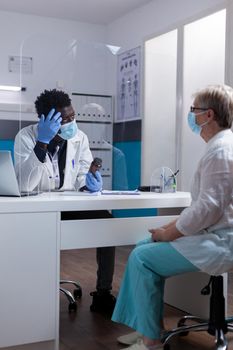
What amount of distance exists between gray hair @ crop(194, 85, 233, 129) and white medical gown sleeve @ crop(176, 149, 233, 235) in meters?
0.20

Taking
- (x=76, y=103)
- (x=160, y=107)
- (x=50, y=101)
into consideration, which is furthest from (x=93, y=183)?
(x=160, y=107)

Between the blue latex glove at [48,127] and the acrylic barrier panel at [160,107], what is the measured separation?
206 centimetres

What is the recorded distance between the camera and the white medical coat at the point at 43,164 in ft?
7.77

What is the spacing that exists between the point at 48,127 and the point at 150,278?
90 cm

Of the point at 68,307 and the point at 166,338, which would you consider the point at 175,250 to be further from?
the point at 68,307

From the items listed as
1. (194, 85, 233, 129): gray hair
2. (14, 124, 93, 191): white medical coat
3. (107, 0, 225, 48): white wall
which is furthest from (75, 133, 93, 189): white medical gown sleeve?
(107, 0, 225, 48): white wall

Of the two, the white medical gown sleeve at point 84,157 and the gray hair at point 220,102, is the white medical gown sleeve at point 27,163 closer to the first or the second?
the white medical gown sleeve at point 84,157

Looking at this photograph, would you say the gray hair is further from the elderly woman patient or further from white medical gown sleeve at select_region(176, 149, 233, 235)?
white medical gown sleeve at select_region(176, 149, 233, 235)

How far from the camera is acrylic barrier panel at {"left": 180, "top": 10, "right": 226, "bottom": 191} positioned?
391 cm

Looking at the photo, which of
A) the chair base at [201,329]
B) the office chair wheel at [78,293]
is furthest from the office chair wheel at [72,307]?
the chair base at [201,329]

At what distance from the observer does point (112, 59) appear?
331cm

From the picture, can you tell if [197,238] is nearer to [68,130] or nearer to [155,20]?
[68,130]

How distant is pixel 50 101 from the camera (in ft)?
8.83

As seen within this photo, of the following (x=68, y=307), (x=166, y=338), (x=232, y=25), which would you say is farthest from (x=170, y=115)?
(x=166, y=338)
